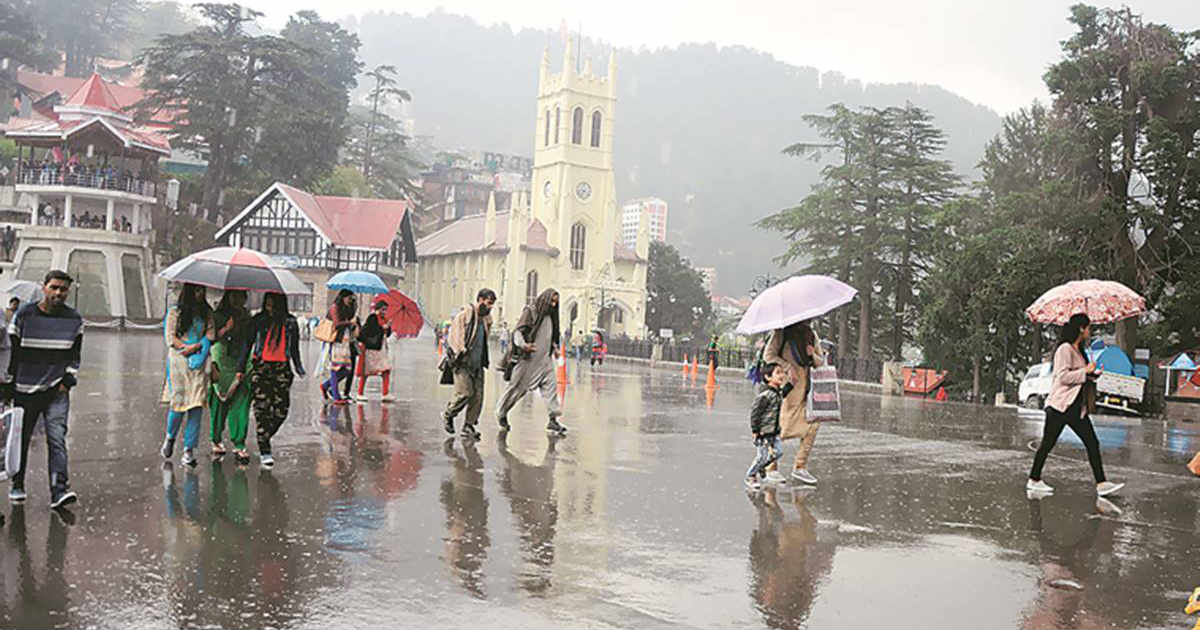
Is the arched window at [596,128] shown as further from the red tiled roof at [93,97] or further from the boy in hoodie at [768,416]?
the boy in hoodie at [768,416]

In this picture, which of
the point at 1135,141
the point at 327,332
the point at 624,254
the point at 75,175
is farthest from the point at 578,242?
the point at 327,332

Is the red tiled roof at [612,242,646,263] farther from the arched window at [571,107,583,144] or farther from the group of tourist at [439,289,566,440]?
the group of tourist at [439,289,566,440]

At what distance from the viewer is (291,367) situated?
995 cm

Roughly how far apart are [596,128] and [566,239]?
11240mm

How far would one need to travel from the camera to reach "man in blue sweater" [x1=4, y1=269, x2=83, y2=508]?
723 cm

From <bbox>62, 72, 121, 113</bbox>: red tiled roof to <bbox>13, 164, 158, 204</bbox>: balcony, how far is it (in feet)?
12.0

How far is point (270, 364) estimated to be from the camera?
951 cm

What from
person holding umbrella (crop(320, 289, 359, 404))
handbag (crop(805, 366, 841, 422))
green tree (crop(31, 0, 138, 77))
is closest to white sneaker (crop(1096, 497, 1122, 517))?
handbag (crop(805, 366, 841, 422))

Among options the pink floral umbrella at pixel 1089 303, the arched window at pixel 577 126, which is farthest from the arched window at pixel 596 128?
the pink floral umbrella at pixel 1089 303

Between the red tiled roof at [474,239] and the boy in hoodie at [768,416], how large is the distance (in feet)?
260

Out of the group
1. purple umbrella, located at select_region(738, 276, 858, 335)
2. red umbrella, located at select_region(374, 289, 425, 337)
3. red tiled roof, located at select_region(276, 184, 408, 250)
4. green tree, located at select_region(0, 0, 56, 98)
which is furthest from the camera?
red tiled roof, located at select_region(276, 184, 408, 250)

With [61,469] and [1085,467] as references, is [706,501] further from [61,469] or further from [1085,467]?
[1085,467]

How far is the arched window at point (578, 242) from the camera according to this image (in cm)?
9088

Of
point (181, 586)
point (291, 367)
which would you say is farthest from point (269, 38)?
point (181, 586)
